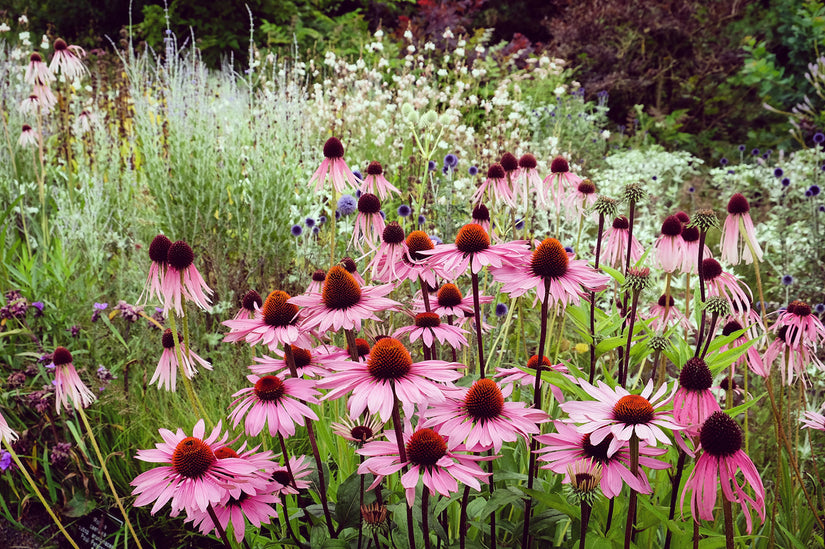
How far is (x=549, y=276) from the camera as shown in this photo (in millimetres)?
1117

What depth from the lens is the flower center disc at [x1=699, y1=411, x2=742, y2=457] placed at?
2.96ft

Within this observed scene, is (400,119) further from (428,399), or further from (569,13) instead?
(569,13)

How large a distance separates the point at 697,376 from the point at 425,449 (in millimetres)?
457

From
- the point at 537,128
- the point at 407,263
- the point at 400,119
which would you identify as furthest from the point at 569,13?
the point at 407,263

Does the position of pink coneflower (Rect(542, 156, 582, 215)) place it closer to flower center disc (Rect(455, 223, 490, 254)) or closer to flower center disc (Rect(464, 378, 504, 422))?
flower center disc (Rect(455, 223, 490, 254))

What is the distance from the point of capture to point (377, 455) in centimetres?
104

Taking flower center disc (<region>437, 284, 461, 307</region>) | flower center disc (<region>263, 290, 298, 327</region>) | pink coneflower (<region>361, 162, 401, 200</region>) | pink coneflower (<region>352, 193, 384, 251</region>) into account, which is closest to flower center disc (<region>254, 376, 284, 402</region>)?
flower center disc (<region>263, 290, 298, 327</region>)

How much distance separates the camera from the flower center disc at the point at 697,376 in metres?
1.02

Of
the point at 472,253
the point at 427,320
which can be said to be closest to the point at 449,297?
the point at 427,320

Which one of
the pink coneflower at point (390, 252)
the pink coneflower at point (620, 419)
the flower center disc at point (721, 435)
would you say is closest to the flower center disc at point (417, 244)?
the pink coneflower at point (390, 252)

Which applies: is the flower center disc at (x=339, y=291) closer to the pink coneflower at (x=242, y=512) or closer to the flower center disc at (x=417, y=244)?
the flower center disc at (x=417, y=244)

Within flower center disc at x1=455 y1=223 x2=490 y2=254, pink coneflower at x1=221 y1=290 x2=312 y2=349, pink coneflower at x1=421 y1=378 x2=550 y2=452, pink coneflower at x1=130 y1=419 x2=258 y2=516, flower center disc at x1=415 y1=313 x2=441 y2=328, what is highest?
flower center disc at x1=455 y1=223 x2=490 y2=254

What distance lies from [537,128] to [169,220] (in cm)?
410

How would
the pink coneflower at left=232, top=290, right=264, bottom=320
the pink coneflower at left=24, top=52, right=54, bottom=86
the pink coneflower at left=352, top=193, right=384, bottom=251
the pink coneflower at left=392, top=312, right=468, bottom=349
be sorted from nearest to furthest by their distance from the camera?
the pink coneflower at left=392, top=312, right=468, bottom=349
the pink coneflower at left=232, top=290, right=264, bottom=320
the pink coneflower at left=352, top=193, right=384, bottom=251
the pink coneflower at left=24, top=52, right=54, bottom=86
